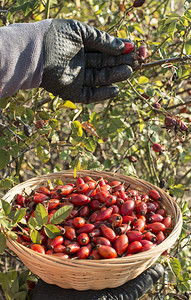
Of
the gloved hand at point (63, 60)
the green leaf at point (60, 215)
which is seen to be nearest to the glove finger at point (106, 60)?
the gloved hand at point (63, 60)

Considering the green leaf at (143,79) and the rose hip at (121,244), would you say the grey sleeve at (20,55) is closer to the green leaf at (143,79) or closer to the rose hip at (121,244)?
the green leaf at (143,79)

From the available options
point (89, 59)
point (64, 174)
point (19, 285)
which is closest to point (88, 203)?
point (64, 174)

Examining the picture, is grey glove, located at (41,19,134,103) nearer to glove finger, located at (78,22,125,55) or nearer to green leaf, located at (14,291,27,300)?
glove finger, located at (78,22,125,55)

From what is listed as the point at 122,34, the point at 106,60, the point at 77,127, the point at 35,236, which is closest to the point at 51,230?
the point at 35,236

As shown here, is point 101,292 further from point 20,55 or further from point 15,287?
point 20,55

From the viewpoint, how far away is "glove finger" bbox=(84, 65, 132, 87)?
145 centimetres

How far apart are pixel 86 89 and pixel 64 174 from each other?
0.42 metres

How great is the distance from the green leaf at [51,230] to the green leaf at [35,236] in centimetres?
3

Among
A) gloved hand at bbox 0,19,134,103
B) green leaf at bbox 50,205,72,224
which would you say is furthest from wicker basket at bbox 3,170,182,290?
gloved hand at bbox 0,19,134,103

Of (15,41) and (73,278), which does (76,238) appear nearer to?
(73,278)

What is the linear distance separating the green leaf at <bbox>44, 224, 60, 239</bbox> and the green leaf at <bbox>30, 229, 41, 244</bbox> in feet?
0.11

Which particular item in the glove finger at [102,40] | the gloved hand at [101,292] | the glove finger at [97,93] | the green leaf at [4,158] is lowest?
the gloved hand at [101,292]

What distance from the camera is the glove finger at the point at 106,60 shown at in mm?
1479

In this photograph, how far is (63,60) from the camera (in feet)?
4.65
